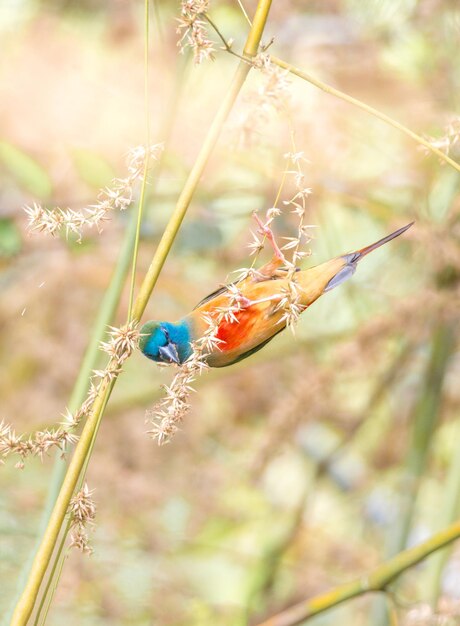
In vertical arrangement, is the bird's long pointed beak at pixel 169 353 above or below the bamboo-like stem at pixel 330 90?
below

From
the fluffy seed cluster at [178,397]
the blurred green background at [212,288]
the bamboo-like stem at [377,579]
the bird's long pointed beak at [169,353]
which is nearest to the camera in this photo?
the fluffy seed cluster at [178,397]

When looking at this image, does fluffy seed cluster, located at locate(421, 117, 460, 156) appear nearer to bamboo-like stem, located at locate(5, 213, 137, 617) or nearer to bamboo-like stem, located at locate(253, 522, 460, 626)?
bamboo-like stem, located at locate(5, 213, 137, 617)

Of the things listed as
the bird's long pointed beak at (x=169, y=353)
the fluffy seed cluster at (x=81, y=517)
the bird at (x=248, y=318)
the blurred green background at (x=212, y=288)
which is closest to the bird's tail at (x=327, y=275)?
the bird at (x=248, y=318)

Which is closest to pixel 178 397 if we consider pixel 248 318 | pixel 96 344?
pixel 248 318

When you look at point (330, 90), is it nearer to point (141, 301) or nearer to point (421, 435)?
point (141, 301)

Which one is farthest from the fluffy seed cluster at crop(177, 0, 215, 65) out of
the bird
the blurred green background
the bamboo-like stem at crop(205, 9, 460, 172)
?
the blurred green background

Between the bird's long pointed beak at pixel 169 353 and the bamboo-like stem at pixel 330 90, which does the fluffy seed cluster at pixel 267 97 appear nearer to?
the bamboo-like stem at pixel 330 90
